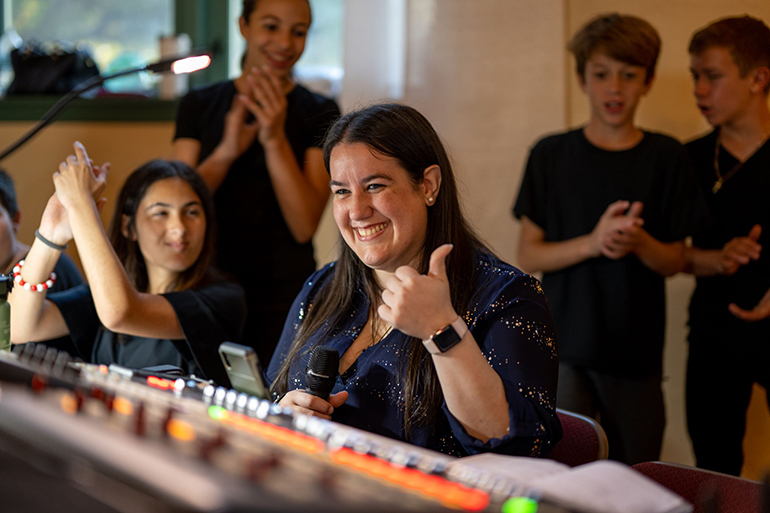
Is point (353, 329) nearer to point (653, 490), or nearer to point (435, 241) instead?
point (435, 241)

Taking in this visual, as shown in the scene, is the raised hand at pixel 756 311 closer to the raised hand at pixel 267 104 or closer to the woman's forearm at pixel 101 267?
the raised hand at pixel 267 104

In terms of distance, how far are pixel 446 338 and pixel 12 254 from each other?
149 centimetres

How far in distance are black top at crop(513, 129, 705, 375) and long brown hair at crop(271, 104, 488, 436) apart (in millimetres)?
754

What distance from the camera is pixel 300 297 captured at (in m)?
1.75

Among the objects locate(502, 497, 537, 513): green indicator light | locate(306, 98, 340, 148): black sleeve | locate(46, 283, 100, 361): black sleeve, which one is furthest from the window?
locate(502, 497, 537, 513): green indicator light

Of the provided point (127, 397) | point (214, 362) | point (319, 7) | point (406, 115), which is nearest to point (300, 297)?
point (214, 362)

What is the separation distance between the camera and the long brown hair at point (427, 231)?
4.63ft

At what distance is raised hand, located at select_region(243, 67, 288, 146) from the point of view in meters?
2.23

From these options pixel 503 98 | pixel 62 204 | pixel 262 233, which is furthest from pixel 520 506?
pixel 503 98

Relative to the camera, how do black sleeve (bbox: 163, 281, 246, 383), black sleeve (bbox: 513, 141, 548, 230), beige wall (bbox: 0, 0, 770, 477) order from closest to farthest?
black sleeve (bbox: 163, 281, 246, 383)
black sleeve (bbox: 513, 141, 548, 230)
beige wall (bbox: 0, 0, 770, 477)

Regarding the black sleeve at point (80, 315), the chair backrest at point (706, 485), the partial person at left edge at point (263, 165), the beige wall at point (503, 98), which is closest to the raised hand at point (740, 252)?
the beige wall at point (503, 98)

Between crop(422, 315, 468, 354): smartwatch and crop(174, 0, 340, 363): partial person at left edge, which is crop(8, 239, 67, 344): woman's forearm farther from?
crop(422, 315, 468, 354): smartwatch

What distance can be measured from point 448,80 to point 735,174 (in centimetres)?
123

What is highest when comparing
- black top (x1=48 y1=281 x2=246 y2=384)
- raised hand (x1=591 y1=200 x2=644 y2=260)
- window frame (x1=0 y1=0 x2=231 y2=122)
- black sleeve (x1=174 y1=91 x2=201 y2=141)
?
window frame (x1=0 y1=0 x2=231 y2=122)
